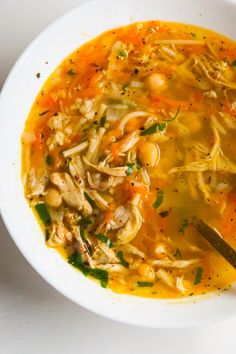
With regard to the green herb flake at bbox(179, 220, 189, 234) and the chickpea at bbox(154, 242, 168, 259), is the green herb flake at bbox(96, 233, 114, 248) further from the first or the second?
the green herb flake at bbox(179, 220, 189, 234)

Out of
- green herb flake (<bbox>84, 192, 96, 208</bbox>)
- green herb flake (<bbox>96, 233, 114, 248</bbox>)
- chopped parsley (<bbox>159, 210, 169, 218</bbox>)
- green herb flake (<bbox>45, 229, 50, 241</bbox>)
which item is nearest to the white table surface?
green herb flake (<bbox>45, 229, 50, 241</bbox>)

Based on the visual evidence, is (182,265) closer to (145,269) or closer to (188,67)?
(145,269)

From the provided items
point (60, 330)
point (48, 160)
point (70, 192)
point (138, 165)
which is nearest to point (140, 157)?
point (138, 165)

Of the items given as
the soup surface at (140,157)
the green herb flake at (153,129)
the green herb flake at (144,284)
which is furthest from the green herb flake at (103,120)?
the green herb flake at (144,284)

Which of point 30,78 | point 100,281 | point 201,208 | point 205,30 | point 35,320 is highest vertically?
point 205,30

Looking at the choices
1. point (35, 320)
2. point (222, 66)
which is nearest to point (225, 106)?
point (222, 66)

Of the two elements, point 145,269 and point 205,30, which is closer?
point 145,269
